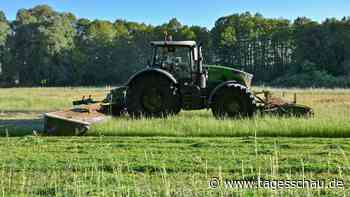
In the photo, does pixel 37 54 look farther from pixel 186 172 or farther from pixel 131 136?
pixel 186 172

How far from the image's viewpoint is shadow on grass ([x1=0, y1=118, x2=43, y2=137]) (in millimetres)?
11656

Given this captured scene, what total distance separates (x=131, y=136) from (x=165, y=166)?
3.99 m

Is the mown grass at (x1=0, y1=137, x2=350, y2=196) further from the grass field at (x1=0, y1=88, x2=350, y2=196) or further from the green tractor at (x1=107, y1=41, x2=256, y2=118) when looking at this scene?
the green tractor at (x1=107, y1=41, x2=256, y2=118)

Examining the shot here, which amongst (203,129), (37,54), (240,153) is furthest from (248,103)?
(37,54)

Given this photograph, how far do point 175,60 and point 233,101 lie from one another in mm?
2074

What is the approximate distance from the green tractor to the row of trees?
51810 millimetres

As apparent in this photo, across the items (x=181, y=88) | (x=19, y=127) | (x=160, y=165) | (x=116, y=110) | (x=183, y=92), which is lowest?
(x=160, y=165)

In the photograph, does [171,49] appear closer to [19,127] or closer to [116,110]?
[116,110]

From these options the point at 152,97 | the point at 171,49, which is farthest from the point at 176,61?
the point at 152,97

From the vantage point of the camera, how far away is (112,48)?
75.1 m

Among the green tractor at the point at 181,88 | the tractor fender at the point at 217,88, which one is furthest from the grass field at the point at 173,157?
the tractor fender at the point at 217,88

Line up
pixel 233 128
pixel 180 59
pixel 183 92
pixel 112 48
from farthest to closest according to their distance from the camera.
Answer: pixel 112 48 < pixel 180 59 < pixel 183 92 < pixel 233 128

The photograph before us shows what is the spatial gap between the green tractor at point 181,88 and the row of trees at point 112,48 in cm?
5181

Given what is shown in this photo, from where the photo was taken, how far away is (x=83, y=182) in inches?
245
